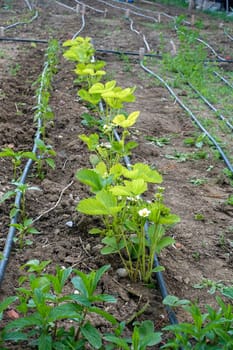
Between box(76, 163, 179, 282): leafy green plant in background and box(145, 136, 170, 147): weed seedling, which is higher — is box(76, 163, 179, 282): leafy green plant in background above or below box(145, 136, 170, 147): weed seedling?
above

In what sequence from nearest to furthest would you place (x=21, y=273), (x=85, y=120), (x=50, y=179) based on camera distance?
1. (x=21, y=273)
2. (x=50, y=179)
3. (x=85, y=120)

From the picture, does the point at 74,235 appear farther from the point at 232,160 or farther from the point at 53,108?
the point at 53,108

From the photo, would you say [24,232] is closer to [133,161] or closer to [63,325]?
[63,325]

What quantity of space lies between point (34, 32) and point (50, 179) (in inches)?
310

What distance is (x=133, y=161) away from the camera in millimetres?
5098

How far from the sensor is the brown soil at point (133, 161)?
3.25m

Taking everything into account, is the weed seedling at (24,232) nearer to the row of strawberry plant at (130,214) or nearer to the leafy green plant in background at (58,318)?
the row of strawberry plant at (130,214)

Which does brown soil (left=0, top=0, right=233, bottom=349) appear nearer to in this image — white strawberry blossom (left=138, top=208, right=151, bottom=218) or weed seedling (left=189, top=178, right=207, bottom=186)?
weed seedling (left=189, top=178, right=207, bottom=186)

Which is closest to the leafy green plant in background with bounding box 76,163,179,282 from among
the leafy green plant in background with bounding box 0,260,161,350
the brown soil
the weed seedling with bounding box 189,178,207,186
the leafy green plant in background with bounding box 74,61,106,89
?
the brown soil

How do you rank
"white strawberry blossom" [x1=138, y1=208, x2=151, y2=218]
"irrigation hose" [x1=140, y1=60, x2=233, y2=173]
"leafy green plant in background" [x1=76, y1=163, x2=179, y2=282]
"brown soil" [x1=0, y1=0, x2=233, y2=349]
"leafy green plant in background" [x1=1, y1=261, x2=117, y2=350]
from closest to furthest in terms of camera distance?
"leafy green plant in background" [x1=1, y1=261, x2=117, y2=350], "white strawberry blossom" [x1=138, y1=208, x2=151, y2=218], "leafy green plant in background" [x1=76, y1=163, x2=179, y2=282], "brown soil" [x1=0, y1=0, x2=233, y2=349], "irrigation hose" [x1=140, y1=60, x2=233, y2=173]

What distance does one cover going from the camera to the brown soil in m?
3.25

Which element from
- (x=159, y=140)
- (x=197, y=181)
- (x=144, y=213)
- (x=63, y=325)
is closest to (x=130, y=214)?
(x=144, y=213)

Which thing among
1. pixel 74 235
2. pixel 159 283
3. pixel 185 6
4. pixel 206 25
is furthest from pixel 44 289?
pixel 185 6

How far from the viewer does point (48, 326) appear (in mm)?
2457
